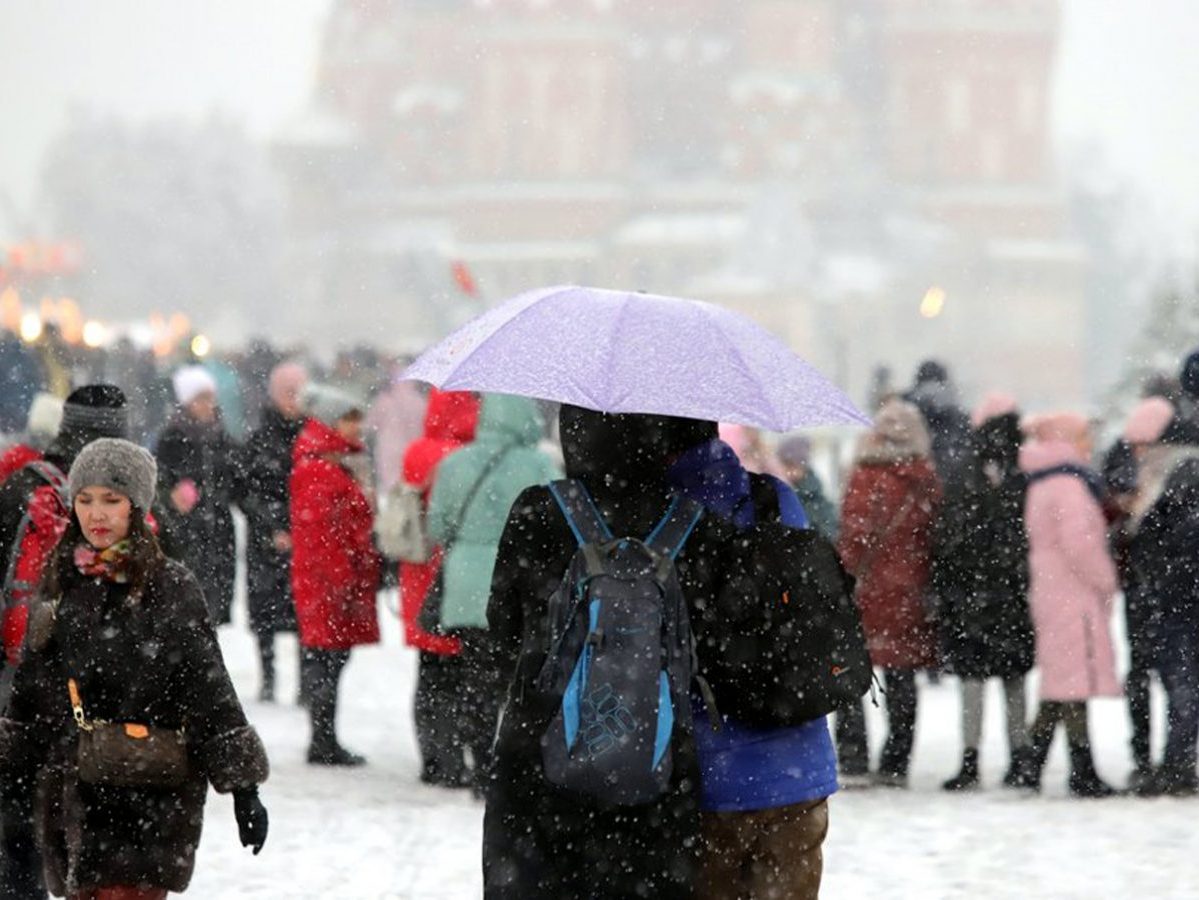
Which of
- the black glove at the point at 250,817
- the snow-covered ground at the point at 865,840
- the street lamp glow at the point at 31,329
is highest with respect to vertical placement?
the street lamp glow at the point at 31,329

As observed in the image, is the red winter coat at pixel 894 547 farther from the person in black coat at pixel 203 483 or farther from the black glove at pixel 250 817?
the black glove at pixel 250 817

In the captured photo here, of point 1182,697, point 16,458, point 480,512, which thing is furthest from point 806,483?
point 16,458

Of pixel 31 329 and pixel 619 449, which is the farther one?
pixel 31 329

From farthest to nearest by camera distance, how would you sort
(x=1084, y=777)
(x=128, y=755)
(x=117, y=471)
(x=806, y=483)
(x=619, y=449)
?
(x=806, y=483), (x=1084, y=777), (x=117, y=471), (x=128, y=755), (x=619, y=449)

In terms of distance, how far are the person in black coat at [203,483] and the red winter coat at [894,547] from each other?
2.97 meters

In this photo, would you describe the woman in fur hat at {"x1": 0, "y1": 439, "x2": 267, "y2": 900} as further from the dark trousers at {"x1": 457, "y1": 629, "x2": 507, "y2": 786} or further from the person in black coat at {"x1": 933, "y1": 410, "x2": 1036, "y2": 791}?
the person in black coat at {"x1": 933, "y1": 410, "x2": 1036, "y2": 791}

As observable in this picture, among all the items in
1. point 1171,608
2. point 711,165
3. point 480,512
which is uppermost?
point 711,165

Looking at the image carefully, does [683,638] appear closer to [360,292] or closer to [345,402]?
[345,402]

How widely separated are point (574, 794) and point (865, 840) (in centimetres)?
431

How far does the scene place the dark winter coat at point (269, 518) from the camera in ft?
34.6

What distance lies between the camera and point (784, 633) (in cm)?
352

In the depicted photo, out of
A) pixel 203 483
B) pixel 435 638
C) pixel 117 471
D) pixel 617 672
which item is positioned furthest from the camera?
pixel 203 483

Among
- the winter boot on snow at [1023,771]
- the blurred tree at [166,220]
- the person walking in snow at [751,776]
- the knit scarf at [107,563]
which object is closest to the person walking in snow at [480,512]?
→ the winter boot on snow at [1023,771]

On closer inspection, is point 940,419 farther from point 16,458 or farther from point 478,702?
point 16,458
